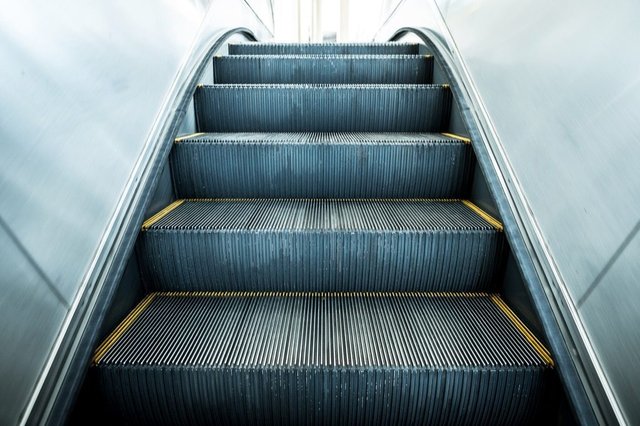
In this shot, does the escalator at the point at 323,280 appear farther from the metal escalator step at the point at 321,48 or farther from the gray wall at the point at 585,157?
the metal escalator step at the point at 321,48

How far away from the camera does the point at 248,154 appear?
1381mm

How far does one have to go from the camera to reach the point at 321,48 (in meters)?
2.48

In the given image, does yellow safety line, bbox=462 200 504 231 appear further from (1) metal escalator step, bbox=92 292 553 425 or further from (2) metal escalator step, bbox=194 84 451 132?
(2) metal escalator step, bbox=194 84 451 132

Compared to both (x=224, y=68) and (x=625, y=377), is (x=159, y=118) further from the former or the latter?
(x=625, y=377)

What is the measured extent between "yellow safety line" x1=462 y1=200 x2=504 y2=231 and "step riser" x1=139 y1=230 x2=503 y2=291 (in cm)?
4

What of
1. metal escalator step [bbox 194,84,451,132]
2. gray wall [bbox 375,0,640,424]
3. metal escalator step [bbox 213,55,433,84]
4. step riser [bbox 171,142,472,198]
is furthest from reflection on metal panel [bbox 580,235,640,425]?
metal escalator step [bbox 213,55,433,84]

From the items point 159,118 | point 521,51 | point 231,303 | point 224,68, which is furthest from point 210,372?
point 224,68

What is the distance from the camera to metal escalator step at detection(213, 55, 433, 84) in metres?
1.99

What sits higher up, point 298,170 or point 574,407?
point 298,170

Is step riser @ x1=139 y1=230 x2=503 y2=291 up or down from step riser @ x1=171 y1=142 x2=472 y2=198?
down

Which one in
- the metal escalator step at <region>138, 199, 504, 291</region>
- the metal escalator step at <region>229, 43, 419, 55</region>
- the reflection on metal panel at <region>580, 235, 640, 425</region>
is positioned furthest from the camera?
the metal escalator step at <region>229, 43, 419, 55</region>

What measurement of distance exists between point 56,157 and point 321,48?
1972 mm

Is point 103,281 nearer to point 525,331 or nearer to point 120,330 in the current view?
point 120,330

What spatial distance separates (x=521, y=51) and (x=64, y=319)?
4.53 ft
